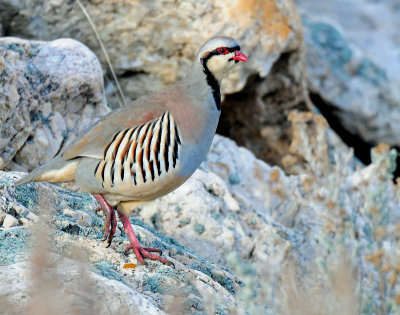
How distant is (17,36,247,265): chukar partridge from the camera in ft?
15.0

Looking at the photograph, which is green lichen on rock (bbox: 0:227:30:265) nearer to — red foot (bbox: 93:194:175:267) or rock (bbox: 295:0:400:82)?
red foot (bbox: 93:194:175:267)

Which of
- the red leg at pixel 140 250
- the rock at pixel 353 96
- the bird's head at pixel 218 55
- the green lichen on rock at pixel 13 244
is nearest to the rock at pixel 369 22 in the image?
the rock at pixel 353 96

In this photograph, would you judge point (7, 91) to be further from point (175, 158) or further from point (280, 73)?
point (280, 73)

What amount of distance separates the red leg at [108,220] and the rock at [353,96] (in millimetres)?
5290

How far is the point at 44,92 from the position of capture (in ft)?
19.6

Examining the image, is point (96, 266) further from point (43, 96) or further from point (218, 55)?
point (43, 96)

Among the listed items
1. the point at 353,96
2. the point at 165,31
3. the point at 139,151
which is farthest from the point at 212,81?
the point at 353,96

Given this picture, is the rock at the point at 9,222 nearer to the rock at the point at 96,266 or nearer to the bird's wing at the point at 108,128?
the rock at the point at 96,266

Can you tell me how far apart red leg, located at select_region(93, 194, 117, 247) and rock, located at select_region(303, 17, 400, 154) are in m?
5.29

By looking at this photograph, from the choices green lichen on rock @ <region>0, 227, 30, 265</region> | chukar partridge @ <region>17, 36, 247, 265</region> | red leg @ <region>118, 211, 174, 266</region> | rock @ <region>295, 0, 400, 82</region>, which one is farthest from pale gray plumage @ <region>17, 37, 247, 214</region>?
rock @ <region>295, 0, 400, 82</region>

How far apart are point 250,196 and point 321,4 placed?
22.6 ft

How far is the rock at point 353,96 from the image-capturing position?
968cm

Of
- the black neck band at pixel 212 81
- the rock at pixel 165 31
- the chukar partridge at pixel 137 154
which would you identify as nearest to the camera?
the chukar partridge at pixel 137 154

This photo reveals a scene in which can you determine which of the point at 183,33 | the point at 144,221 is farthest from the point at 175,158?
the point at 183,33
